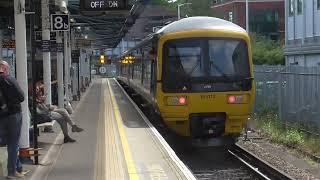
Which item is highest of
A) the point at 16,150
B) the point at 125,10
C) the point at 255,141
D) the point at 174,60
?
the point at 125,10

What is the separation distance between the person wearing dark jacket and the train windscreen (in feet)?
22.0

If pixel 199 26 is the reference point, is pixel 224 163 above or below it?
below

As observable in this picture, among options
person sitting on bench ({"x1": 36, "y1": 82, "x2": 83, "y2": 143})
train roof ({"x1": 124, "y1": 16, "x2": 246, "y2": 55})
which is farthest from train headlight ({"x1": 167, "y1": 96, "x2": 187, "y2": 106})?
person sitting on bench ({"x1": 36, "y1": 82, "x2": 83, "y2": 143})

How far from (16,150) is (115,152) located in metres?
2.64

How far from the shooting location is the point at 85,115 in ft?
66.9

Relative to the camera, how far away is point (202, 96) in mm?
14930

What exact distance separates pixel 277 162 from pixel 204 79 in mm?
2573

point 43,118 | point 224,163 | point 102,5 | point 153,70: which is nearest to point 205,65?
point 153,70

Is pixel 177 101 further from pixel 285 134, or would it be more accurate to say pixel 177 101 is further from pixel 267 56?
pixel 267 56

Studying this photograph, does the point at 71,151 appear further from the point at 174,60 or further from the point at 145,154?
the point at 174,60

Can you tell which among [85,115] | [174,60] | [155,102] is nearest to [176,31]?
[174,60]

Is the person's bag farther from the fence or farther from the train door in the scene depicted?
the fence

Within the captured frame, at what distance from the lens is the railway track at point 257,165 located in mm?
12859

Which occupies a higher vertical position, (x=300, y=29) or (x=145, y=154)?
(x=300, y=29)
